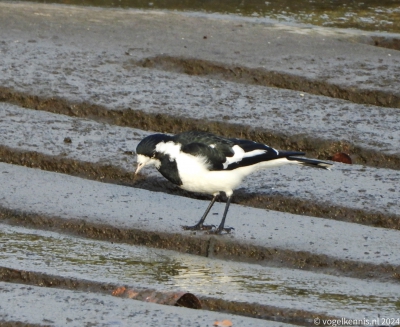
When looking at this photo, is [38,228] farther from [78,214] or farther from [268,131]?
[268,131]

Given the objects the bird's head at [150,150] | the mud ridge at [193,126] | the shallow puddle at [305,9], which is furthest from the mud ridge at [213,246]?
the shallow puddle at [305,9]

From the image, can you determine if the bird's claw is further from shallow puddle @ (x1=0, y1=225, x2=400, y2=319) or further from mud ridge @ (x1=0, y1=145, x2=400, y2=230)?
mud ridge @ (x1=0, y1=145, x2=400, y2=230)

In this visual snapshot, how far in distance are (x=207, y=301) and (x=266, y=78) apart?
3.53 m

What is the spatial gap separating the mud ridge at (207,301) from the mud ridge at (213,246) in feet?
2.42

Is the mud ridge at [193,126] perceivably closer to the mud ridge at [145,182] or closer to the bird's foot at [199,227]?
the mud ridge at [145,182]

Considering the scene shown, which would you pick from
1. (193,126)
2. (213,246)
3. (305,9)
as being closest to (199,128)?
(193,126)

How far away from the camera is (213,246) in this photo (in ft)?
15.9

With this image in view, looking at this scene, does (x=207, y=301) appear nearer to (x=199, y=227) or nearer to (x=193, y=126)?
(x=199, y=227)

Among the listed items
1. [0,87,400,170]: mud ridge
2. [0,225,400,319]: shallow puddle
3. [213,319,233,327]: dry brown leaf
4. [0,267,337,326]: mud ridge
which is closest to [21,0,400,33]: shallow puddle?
[0,87,400,170]: mud ridge

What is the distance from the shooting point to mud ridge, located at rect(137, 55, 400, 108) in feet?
22.9

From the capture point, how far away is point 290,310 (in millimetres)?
3896

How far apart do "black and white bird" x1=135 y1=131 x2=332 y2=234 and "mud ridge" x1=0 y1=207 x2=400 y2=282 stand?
8.5 inches

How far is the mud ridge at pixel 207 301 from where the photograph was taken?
12.7 ft

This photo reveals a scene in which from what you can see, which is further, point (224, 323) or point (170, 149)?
point (170, 149)
